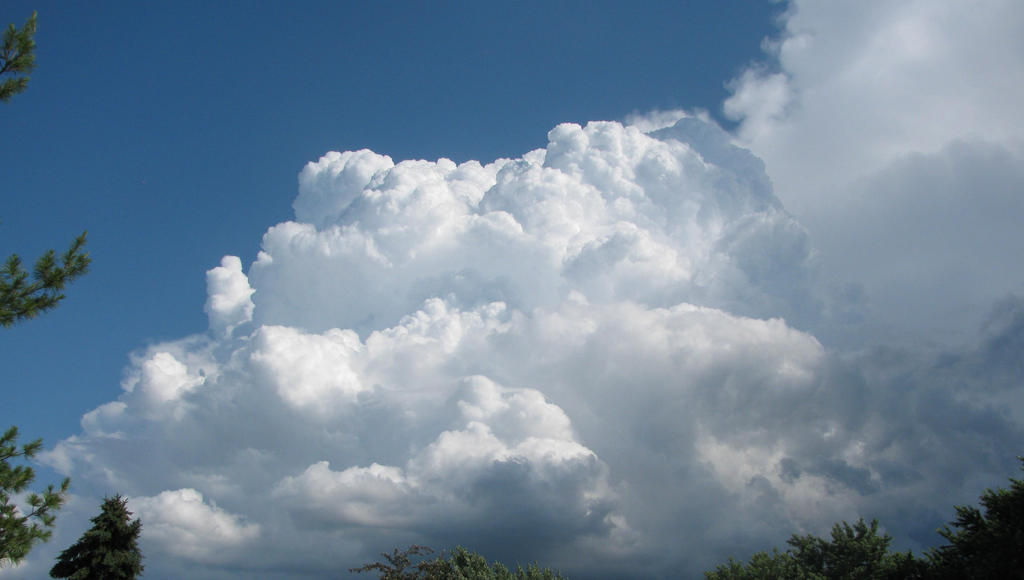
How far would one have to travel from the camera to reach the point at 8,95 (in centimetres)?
1493

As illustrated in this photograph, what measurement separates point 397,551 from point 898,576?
128 feet

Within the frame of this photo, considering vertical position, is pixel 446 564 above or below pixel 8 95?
below

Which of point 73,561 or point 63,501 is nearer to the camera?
point 63,501

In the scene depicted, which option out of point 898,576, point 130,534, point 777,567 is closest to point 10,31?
point 130,534

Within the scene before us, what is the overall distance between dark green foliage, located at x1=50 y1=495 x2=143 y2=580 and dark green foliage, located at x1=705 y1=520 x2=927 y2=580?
50.5 metres

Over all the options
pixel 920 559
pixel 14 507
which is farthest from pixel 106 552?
pixel 920 559

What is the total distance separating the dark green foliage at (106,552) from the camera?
40.8m

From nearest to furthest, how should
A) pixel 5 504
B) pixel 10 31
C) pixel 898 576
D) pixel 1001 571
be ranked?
pixel 5 504 < pixel 10 31 < pixel 1001 571 < pixel 898 576

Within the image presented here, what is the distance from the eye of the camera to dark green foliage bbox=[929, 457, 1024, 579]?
32.4 metres

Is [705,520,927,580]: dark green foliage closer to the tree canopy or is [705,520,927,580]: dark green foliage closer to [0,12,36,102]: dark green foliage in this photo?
the tree canopy

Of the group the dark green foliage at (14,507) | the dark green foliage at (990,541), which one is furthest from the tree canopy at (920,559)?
the dark green foliage at (14,507)

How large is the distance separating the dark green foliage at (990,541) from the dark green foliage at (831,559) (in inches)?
598

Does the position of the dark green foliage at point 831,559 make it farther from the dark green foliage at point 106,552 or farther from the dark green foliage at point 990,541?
the dark green foliage at point 106,552

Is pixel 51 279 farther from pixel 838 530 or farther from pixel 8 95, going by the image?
pixel 838 530
